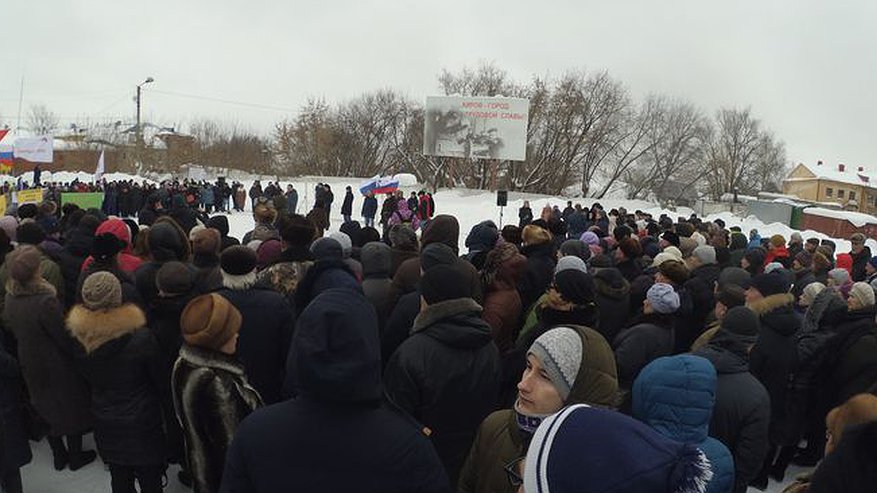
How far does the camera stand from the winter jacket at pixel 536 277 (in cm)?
539

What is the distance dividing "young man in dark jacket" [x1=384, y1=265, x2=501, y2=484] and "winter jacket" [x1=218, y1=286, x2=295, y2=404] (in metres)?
1.00

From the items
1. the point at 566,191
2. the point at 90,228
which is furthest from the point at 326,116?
the point at 90,228

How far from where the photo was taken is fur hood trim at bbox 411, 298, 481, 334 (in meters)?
3.03

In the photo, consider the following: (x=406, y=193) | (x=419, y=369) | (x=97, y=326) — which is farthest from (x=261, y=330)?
(x=406, y=193)

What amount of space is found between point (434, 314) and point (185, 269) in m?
1.77

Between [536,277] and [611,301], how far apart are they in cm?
89

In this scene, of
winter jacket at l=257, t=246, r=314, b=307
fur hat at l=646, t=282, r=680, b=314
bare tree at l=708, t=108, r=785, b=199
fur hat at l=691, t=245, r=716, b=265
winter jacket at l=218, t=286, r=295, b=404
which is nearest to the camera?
winter jacket at l=218, t=286, r=295, b=404

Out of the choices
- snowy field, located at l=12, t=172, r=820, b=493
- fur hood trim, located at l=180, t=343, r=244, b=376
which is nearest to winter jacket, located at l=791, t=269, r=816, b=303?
snowy field, located at l=12, t=172, r=820, b=493

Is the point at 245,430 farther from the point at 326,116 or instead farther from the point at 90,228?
the point at 326,116

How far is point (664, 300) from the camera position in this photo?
389 cm

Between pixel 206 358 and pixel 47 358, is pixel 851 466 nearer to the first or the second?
pixel 206 358

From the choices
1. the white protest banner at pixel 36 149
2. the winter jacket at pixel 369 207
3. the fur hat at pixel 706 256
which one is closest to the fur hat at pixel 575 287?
the fur hat at pixel 706 256

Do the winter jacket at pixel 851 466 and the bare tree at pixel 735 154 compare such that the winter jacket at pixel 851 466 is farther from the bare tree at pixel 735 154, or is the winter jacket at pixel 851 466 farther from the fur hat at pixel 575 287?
the bare tree at pixel 735 154

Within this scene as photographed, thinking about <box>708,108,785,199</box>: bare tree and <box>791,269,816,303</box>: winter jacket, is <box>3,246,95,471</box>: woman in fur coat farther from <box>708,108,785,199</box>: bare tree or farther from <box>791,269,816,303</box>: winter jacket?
<box>708,108,785,199</box>: bare tree
